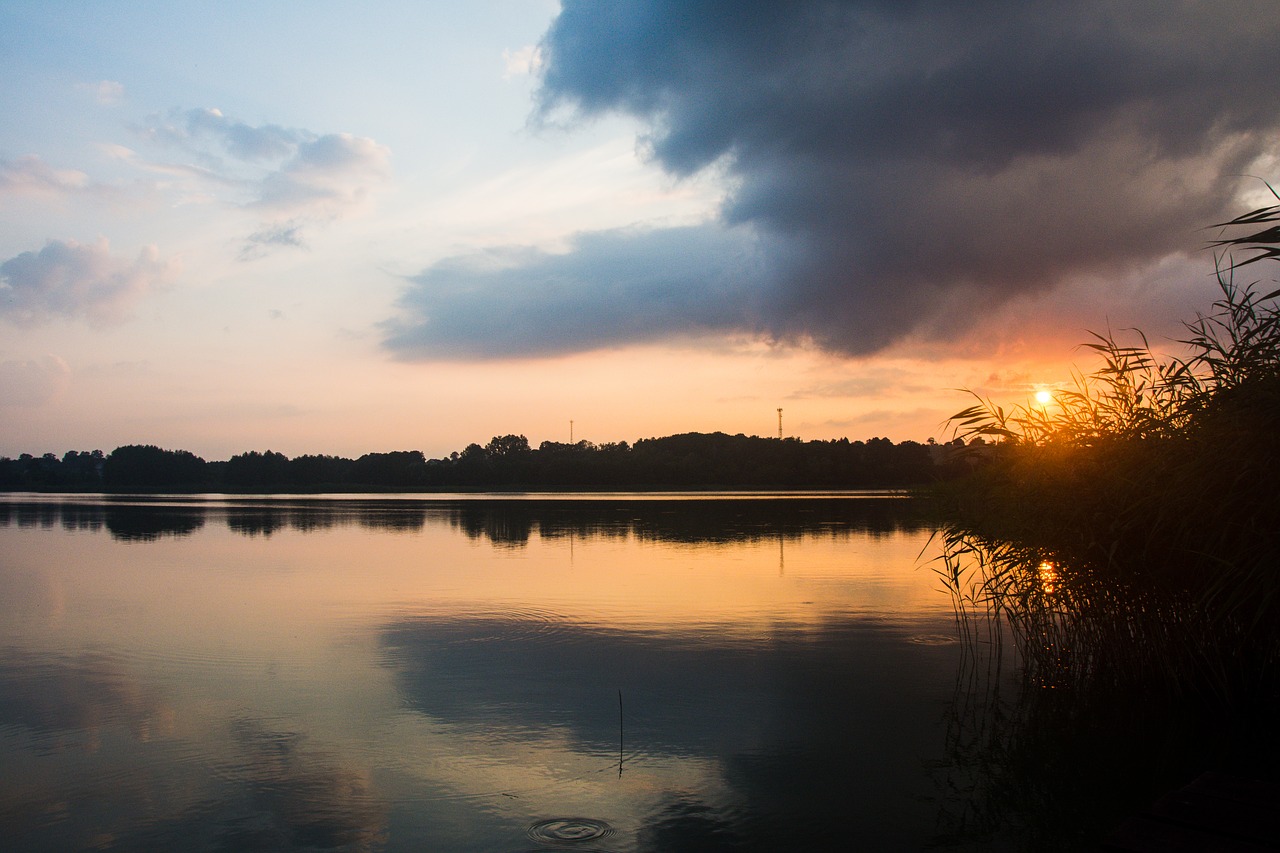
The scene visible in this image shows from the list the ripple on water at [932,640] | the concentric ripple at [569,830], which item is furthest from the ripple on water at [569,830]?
the ripple on water at [932,640]

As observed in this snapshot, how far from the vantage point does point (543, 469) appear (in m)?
112

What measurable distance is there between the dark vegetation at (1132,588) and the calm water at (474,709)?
940mm

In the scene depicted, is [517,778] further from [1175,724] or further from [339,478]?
[339,478]

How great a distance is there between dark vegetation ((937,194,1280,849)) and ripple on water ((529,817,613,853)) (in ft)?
9.06

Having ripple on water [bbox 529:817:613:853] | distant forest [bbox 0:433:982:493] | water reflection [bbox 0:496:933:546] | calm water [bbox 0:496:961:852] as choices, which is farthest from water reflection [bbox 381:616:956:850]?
distant forest [bbox 0:433:982:493]

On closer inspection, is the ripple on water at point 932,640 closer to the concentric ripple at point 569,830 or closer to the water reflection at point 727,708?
the water reflection at point 727,708

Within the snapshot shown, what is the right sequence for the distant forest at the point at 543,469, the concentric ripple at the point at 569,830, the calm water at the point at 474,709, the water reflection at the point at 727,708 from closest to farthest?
the concentric ripple at the point at 569,830
the calm water at the point at 474,709
the water reflection at the point at 727,708
the distant forest at the point at 543,469

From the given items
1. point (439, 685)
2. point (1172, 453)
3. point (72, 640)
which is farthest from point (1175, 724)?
point (72, 640)

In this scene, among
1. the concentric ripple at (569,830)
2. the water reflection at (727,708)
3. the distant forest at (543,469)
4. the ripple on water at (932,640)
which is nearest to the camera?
the concentric ripple at (569,830)

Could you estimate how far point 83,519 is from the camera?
149 ft

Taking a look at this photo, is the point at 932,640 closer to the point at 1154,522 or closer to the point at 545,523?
the point at 1154,522

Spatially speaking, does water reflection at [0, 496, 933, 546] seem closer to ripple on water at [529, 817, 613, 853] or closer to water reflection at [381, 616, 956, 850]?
water reflection at [381, 616, 956, 850]

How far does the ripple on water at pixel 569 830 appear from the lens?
665cm

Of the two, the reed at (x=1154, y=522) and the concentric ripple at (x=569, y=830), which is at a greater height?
the reed at (x=1154, y=522)
